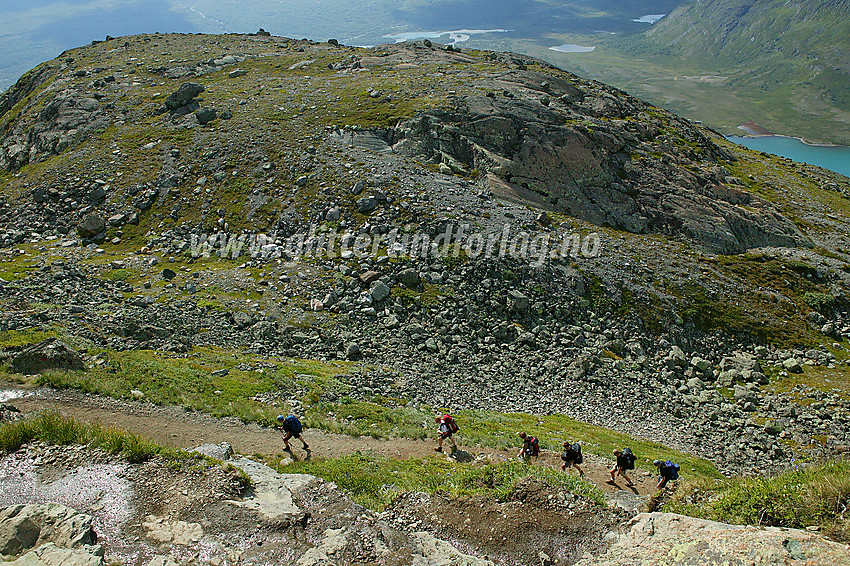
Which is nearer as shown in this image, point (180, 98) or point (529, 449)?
point (529, 449)

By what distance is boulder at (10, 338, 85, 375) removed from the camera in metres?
20.5

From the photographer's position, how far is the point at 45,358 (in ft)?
68.9

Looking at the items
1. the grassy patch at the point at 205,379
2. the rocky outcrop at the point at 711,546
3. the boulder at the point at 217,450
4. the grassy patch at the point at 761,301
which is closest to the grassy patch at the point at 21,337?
the grassy patch at the point at 205,379

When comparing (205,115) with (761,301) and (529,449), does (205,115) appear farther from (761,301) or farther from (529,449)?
(761,301)

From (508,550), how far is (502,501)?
6.20 feet

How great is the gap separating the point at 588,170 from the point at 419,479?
44669mm

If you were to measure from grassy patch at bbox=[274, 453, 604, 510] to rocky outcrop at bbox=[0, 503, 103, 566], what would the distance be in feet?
22.0

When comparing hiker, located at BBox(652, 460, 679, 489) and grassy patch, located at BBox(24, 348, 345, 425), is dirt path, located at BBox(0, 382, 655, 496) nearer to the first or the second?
grassy patch, located at BBox(24, 348, 345, 425)

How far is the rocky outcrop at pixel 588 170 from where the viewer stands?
48.0 meters

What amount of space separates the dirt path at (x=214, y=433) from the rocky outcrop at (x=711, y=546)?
8858 millimetres

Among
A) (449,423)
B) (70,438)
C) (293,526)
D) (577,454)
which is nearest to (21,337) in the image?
(70,438)

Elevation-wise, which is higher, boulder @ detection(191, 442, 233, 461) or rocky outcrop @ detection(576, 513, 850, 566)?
rocky outcrop @ detection(576, 513, 850, 566)

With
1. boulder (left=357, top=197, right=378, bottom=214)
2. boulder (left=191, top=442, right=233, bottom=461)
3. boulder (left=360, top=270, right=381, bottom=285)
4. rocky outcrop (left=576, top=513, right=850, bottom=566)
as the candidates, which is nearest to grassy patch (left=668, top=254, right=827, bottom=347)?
boulder (left=360, top=270, right=381, bottom=285)

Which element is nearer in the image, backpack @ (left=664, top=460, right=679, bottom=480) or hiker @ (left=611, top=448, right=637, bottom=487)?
backpack @ (left=664, top=460, right=679, bottom=480)
